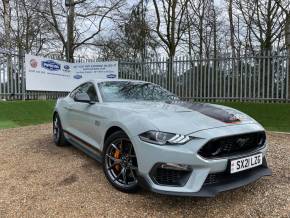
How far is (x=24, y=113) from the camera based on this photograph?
1006 centimetres

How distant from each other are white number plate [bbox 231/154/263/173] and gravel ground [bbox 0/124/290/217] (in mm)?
408

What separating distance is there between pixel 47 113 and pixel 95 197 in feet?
26.3

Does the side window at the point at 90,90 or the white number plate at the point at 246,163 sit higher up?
the side window at the point at 90,90

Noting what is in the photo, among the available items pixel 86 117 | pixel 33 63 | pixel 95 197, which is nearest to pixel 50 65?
pixel 33 63

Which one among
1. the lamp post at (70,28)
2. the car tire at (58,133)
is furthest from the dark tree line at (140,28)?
the car tire at (58,133)

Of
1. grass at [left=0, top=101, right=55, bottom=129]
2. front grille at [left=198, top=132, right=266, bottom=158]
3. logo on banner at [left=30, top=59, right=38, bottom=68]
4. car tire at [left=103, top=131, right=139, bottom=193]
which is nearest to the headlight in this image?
front grille at [left=198, top=132, right=266, bottom=158]

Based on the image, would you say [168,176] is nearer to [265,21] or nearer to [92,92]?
[92,92]

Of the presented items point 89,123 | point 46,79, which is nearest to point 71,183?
point 89,123

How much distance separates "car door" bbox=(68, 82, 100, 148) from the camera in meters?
4.03

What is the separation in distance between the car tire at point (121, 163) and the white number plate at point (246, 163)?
102 centimetres

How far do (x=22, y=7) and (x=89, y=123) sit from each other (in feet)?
64.2

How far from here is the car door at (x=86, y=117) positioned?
403 cm

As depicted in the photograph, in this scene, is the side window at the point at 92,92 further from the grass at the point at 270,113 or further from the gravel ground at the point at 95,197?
the grass at the point at 270,113

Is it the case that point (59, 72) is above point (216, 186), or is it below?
above
